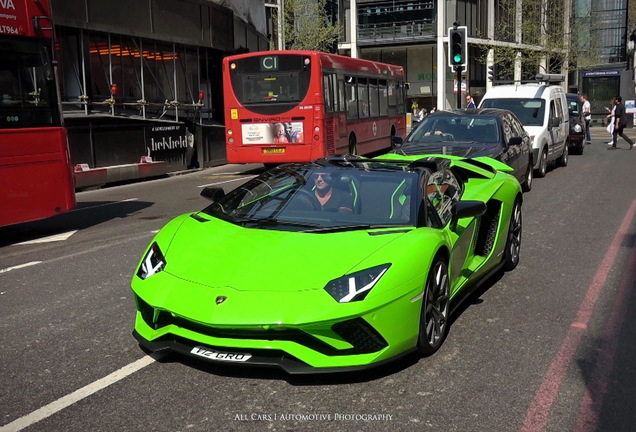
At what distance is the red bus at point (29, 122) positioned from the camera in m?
9.17

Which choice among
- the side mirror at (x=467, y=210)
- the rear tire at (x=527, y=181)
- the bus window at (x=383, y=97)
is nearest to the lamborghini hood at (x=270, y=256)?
the side mirror at (x=467, y=210)

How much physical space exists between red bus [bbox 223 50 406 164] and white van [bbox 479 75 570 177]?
3904mm

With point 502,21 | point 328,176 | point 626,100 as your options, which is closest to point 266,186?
point 328,176

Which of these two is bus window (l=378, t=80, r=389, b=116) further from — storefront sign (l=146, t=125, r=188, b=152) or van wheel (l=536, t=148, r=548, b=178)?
van wheel (l=536, t=148, r=548, b=178)

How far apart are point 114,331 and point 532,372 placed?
9.62 feet

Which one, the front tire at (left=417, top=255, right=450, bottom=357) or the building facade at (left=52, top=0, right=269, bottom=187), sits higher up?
the building facade at (left=52, top=0, right=269, bottom=187)

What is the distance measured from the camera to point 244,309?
3.94m

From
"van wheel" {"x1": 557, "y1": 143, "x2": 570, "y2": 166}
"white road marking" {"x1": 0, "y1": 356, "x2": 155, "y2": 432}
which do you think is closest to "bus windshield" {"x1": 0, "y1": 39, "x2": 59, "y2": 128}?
"white road marking" {"x1": 0, "y1": 356, "x2": 155, "y2": 432}

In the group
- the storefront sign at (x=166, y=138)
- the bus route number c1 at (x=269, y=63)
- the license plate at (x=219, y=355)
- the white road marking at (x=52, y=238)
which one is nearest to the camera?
the license plate at (x=219, y=355)

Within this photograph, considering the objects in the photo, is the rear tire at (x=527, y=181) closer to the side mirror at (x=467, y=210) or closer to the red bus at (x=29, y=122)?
the red bus at (x=29, y=122)

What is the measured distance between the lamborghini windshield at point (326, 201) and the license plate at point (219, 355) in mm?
1111

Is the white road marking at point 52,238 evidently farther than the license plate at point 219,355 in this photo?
Yes

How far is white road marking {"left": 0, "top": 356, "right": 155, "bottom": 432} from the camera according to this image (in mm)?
3654

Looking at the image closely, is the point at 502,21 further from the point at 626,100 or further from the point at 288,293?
the point at 288,293
